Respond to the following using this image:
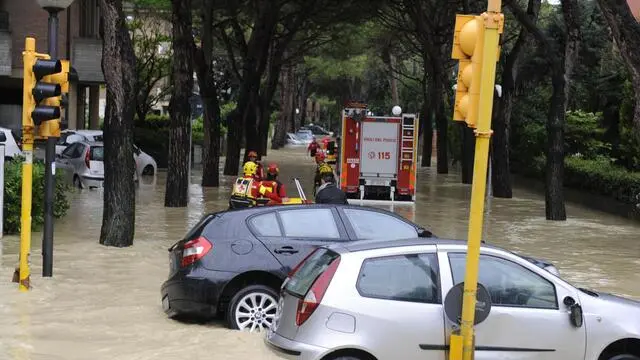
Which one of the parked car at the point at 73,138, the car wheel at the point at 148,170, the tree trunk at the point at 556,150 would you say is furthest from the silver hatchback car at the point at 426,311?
the car wheel at the point at 148,170

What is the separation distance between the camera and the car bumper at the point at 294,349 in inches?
235

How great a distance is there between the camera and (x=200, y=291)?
8461 millimetres

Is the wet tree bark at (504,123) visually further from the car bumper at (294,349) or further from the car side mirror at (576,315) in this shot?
the car bumper at (294,349)

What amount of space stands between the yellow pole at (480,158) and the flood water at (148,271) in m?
1.67

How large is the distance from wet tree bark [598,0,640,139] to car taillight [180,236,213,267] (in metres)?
6.11

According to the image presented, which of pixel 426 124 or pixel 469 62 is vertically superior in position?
pixel 469 62

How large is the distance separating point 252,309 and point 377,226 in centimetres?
167

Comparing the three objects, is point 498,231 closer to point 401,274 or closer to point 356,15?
point 401,274

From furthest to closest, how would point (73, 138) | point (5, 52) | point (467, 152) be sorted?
point (467, 152), point (5, 52), point (73, 138)

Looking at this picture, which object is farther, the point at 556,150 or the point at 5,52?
the point at 5,52

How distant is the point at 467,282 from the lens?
5793 millimetres

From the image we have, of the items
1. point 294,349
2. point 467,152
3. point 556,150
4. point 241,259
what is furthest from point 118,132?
point 467,152

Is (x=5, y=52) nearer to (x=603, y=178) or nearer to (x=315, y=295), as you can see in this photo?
(x=603, y=178)

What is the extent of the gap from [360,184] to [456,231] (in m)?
6.77
